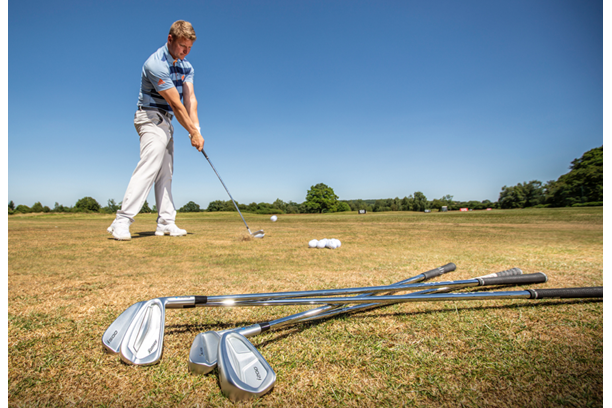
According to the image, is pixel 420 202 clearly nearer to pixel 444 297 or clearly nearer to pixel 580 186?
pixel 580 186

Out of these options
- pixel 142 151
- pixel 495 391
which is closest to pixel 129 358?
pixel 495 391

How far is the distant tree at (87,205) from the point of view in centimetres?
1539

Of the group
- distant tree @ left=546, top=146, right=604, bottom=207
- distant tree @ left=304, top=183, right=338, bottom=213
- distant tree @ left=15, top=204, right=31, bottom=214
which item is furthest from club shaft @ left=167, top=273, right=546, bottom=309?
distant tree @ left=304, top=183, right=338, bottom=213

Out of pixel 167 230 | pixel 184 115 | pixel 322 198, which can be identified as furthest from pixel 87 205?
pixel 322 198

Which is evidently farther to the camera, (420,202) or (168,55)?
(420,202)

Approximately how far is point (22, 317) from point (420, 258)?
402 centimetres

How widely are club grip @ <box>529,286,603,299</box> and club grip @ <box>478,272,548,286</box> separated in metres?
0.41

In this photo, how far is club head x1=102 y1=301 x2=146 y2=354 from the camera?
1.29 meters

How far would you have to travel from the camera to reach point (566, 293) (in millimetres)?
2109

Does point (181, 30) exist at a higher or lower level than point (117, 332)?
higher

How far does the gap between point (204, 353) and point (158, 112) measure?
189 inches

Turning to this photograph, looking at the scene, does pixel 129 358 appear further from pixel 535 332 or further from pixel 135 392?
pixel 535 332
